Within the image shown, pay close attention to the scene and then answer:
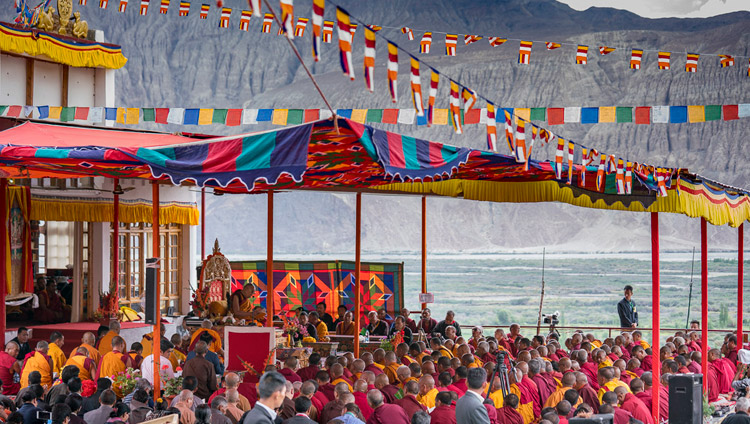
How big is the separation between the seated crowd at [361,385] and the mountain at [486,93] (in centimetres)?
7118

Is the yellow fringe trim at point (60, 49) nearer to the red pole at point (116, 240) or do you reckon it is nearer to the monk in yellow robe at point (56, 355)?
the red pole at point (116, 240)

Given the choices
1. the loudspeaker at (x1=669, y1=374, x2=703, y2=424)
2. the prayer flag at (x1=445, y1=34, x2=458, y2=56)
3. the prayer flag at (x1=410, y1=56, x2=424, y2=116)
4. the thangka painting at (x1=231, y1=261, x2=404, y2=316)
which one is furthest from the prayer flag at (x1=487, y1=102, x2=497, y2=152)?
the thangka painting at (x1=231, y1=261, x2=404, y2=316)

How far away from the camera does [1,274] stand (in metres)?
11.7

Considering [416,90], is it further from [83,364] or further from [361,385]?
[83,364]

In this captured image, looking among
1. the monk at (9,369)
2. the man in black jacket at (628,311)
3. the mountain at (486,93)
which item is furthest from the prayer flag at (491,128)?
the mountain at (486,93)

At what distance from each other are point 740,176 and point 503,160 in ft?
267

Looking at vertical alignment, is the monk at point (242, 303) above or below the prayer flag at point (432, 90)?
below

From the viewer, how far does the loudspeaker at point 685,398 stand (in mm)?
7570

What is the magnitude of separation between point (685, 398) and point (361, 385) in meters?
3.10

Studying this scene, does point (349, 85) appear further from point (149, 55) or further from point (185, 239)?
point (185, 239)

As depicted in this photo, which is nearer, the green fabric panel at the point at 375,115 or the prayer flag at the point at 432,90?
the prayer flag at the point at 432,90

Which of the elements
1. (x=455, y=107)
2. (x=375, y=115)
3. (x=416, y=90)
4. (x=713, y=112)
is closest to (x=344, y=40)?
(x=416, y=90)

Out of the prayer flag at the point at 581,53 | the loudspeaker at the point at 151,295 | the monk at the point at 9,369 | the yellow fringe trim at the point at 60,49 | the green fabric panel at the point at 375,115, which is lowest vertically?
the monk at the point at 9,369

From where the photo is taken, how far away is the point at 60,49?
63.9 ft
